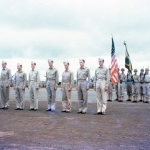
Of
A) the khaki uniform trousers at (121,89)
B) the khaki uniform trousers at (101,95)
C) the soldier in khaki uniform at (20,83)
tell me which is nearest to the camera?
the khaki uniform trousers at (101,95)

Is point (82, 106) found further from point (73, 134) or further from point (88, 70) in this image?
point (73, 134)

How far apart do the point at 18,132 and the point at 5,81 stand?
6.80 meters

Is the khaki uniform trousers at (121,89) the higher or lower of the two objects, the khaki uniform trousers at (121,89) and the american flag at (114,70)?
the lower

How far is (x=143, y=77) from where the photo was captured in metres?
18.9

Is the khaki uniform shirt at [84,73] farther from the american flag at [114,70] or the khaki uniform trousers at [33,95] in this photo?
the american flag at [114,70]

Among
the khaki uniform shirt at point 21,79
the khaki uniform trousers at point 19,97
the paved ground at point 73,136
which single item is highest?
the khaki uniform shirt at point 21,79

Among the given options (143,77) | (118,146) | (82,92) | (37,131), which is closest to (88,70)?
(82,92)

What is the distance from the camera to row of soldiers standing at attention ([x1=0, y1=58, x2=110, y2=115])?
36.5 feet

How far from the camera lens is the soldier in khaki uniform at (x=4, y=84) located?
12.8 meters

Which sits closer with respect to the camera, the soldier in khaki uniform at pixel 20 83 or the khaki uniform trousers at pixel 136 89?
the soldier in khaki uniform at pixel 20 83

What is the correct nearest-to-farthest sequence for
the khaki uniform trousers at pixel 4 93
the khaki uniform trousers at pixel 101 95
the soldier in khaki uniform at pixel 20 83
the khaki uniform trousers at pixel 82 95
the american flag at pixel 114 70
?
1. the khaki uniform trousers at pixel 101 95
2. the khaki uniform trousers at pixel 82 95
3. the soldier in khaki uniform at pixel 20 83
4. the khaki uniform trousers at pixel 4 93
5. the american flag at pixel 114 70

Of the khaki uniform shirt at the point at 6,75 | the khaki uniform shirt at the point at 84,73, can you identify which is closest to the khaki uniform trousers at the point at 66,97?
the khaki uniform shirt at the point at 84,73

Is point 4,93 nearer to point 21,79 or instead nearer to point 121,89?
point 21,79

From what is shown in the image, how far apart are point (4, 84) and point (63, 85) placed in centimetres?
288
